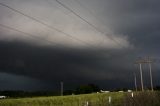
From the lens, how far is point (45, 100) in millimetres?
79375

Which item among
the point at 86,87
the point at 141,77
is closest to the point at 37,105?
the point at 141,77

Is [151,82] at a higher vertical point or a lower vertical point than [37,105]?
higher

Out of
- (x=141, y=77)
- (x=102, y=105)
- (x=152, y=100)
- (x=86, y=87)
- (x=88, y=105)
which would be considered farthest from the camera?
(x=86, y=87)

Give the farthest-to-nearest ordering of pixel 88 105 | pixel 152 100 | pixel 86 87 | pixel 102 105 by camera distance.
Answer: pixel 86 87
pixel 152 100
pixel 102 105
pixel 88 105

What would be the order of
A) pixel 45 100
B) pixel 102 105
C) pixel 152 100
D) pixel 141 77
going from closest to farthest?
1. pixel 102 105
2. pixel 152 100
3. pixel 141 77
4. pixel 45 100

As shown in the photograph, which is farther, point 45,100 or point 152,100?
point 45,100

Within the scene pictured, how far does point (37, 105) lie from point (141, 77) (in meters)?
24.1

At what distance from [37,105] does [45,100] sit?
505 cm

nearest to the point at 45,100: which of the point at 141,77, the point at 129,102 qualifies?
the point at 141,77

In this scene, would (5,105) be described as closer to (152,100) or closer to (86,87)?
(152,100)

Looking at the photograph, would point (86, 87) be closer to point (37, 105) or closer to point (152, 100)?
point (37, 105)

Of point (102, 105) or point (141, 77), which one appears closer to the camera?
point (102, 105)

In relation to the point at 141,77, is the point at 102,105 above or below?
below

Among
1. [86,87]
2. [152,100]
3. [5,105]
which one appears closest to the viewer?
[152,100]
